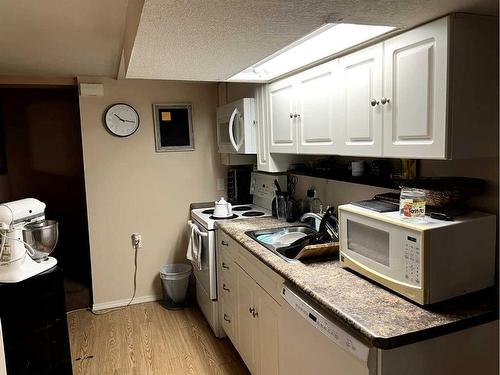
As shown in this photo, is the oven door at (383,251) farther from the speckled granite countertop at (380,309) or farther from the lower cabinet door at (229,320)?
the lower cabinet door at (229,320)

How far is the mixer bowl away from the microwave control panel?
6.38 feet

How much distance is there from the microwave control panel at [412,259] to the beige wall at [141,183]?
107 inches

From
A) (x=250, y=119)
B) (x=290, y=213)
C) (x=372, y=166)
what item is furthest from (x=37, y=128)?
(x=372, y=166)

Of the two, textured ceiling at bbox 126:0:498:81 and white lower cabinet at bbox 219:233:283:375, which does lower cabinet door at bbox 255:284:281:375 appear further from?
textured ceiling at bbox 126:0:498:81

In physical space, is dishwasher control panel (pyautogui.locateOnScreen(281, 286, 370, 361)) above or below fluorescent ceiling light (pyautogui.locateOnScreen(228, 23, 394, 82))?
below

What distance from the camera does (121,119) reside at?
3543 millimetres

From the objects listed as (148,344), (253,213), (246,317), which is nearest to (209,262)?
(253,213)

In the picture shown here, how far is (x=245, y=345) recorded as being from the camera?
95.9 inches

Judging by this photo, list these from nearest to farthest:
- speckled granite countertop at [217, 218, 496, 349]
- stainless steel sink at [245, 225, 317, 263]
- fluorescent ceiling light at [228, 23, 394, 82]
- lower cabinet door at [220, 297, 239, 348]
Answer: speckled granite countertop at [217, 218, 496, 349] → fluorescent ceiling light at [228, 23, 394, 82] → stainless steel sink at [245, 225, 317, 263] → lower cabinet door at [220, 297, 239, 348]

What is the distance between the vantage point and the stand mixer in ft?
6.82

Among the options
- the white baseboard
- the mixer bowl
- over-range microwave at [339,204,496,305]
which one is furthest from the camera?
the white baseboard

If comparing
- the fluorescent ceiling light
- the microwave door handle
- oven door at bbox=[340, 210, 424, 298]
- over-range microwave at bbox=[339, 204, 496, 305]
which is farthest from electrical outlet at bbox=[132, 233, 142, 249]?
over-range microwave at bbox=[339, 204, 496, 305]

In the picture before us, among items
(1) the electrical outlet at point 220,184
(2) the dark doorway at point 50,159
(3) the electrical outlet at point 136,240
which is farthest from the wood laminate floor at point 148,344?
(1) the electrical outlet at point 220,184

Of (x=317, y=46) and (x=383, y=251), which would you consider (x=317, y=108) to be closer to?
(x=317, y=46)
